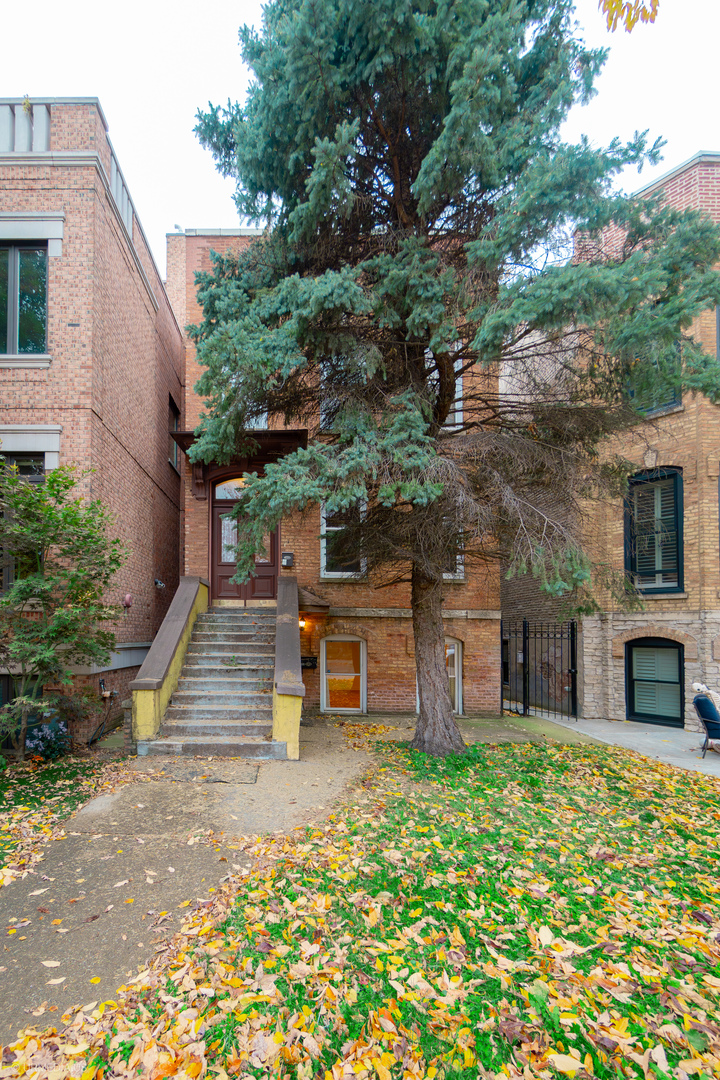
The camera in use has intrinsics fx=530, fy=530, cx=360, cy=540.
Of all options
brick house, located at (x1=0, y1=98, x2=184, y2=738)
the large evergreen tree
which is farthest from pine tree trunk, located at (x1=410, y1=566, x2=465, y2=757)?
brick house, located at (x1=0, y1=98, x2=184, y2=738)

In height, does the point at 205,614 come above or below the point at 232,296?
below

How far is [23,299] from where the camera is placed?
27.6 feet

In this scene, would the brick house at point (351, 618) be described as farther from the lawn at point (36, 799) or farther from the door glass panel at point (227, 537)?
the lawn at point (36, 799)

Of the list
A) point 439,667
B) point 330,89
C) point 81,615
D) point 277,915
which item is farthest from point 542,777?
point 330,89

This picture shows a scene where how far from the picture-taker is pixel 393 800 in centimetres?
564

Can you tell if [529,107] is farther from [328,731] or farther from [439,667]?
[328,731]

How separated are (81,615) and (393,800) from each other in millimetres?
4457

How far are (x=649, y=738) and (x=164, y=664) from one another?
8.59 m

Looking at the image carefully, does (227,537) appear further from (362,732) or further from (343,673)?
(362,732)

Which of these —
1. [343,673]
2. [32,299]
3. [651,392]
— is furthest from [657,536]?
[32,299]

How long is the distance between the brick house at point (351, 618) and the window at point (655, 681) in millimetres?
3180

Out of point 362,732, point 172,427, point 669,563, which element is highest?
point 172,427

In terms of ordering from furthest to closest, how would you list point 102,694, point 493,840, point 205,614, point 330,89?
point 205,614 → point 102,694 → point 330,89 → point 493,840

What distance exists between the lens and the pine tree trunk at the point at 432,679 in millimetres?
7339
